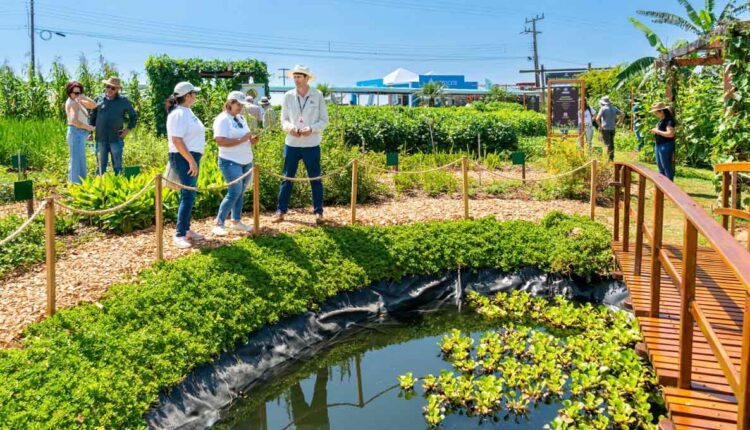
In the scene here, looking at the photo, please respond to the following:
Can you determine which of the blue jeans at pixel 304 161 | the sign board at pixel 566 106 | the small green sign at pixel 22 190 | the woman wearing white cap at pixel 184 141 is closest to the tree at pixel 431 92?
the sign board at pixel 566 106

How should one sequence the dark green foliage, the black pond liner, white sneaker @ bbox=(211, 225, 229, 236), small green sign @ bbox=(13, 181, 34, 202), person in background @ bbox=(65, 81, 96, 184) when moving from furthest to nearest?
1. the dark green foliage
2. person in background @ bbox=(65, 81, 96, 184)
3. white sneaker @ bbox=(211, 225, 229, 236)
4. small green sign @ bbox=(13, 181, 34, 202)
5. the black pond liner

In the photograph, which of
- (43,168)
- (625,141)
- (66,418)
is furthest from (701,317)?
(625,141)

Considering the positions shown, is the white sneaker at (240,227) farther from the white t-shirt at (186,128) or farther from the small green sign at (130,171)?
the small green sign at (130,171)

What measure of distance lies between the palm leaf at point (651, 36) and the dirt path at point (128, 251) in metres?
4.49

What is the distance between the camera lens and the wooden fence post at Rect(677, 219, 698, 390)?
3.42 metres

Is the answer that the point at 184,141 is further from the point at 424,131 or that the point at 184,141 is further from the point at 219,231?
the point at 424,131

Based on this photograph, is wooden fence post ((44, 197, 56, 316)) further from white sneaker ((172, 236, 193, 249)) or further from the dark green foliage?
the dark green foliage

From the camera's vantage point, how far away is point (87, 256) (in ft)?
22.8

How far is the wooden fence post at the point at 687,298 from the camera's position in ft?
11.2

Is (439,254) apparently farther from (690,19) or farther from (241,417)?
(690,19)

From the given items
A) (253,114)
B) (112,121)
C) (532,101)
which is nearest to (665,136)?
(253,114)

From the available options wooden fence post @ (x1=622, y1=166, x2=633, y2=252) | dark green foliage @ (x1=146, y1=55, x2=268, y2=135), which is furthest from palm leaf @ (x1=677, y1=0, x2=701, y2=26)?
dark green foliage @ (x1=146, y1=55, x2=268, y2=135)

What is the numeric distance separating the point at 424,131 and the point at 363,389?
11.6m

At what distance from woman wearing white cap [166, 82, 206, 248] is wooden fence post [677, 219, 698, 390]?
15.5ft
